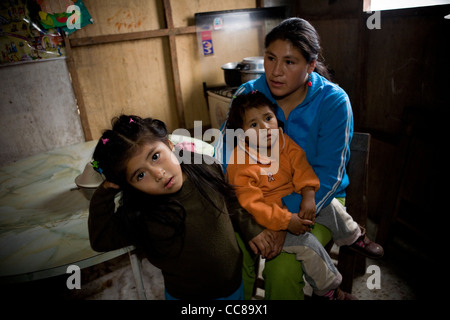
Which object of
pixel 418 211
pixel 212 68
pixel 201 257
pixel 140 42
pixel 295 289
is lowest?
pixel 418 211

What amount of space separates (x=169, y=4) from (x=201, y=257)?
11.7ft

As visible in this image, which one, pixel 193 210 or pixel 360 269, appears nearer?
pixel 193 210

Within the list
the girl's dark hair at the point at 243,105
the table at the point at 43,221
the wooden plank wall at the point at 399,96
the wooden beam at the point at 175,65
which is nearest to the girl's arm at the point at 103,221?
the table at the point at 43,221

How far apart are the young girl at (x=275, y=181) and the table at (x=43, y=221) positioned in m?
0.60

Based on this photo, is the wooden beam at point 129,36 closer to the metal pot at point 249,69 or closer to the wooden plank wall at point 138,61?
the wooden plank wall at point 138,61

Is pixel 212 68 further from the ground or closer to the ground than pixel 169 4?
closer to the ground

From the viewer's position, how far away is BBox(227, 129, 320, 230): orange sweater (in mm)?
1442

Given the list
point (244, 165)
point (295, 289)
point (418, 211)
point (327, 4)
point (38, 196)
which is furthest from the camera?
point (327, 4)

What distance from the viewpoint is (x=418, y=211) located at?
2516 mm

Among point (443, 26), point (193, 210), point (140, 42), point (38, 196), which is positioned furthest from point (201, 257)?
point (140, 42)

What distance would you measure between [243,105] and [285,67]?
30cm

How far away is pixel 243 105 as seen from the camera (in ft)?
5.31
